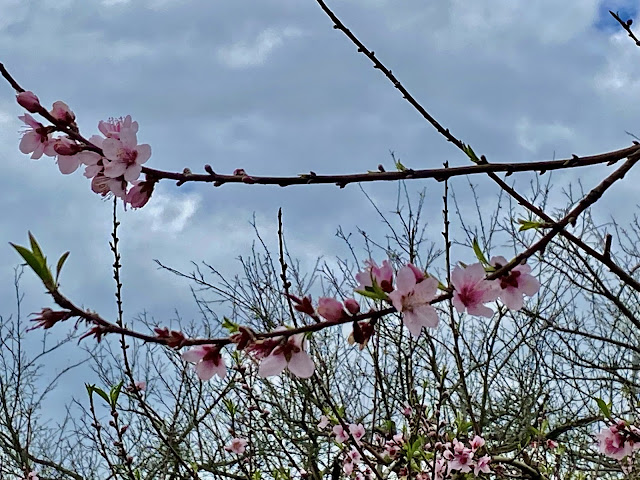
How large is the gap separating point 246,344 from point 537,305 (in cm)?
467

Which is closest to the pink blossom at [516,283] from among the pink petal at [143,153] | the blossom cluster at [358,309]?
the blossom cluster at [358,309]

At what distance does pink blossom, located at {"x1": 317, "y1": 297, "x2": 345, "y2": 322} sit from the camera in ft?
2.60

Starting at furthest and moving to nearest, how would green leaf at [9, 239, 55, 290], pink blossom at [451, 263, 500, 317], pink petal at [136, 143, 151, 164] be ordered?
pink petal at [136, 143, 151, 164] < pink blossom at [451, 263, 500, 317] < green leaf at [9, 239, 55, 290]

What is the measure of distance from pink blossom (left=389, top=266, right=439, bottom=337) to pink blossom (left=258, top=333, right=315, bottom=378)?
14 cm

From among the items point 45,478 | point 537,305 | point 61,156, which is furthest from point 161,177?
point 45,478

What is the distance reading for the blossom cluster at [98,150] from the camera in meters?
1.01

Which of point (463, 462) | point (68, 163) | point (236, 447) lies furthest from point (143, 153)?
point (236, 447)

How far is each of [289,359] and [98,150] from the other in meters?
0.50

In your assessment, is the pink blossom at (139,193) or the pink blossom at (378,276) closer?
the pink blossom at (378,276)

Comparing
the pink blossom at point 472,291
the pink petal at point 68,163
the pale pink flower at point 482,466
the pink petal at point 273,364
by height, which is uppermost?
the pale pink flower at point 482,466

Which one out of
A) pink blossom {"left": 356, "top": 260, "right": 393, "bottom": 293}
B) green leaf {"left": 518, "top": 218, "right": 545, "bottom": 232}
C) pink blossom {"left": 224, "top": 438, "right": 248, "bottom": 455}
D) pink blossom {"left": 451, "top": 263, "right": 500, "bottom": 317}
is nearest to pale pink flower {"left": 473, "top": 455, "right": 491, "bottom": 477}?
pink blossom {"left": 224, "top": 438, "right": 248, "bottom": 455}

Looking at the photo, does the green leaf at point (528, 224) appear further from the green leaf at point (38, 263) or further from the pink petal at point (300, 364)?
the green leaf at point (38, 263)

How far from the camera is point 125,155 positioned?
3.32 feet

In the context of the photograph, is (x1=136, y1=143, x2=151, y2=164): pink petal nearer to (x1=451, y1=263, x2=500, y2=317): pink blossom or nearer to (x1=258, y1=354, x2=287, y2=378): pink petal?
(x1=258, y1=354, x2=287, y2=378): pink petal
